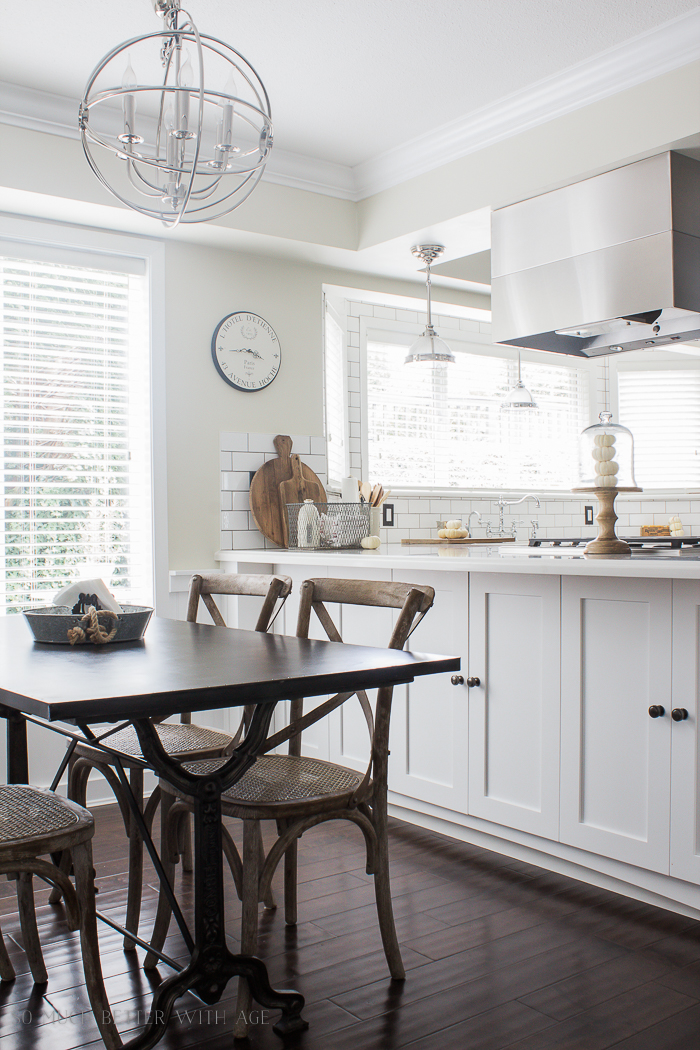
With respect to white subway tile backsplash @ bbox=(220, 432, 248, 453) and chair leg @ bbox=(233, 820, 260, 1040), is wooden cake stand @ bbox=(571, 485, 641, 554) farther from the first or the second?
white subway tile backsplash @ bbox=(220, 432, 248, 453)

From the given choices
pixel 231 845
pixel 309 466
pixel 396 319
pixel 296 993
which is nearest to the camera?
pixel 296 993

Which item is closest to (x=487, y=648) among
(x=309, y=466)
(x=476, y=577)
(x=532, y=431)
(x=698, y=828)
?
(x=476, y=577)

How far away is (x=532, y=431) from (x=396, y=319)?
4.64ft

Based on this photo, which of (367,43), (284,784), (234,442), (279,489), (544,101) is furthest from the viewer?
(279,489)

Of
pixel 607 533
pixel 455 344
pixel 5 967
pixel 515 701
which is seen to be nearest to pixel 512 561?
pixel 607 533

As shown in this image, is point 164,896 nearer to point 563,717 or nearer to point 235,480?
point 563,717

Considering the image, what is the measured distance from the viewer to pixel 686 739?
2.33 m

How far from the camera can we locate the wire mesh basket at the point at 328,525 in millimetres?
3898

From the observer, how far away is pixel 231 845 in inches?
80.2

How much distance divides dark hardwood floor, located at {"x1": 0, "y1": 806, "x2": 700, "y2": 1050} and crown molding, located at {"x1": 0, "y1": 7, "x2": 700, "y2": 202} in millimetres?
2650

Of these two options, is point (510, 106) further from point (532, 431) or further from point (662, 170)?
point (532, 431)

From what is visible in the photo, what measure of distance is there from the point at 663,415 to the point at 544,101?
348 cm

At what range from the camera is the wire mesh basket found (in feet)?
12.8

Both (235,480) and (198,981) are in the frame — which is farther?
(235,480)
